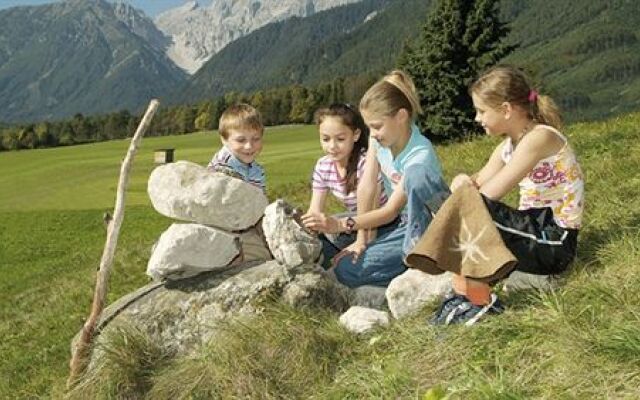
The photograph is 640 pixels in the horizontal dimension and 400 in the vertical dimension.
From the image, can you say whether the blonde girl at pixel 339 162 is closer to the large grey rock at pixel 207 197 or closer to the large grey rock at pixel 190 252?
the large grey rock at pixel 207 197

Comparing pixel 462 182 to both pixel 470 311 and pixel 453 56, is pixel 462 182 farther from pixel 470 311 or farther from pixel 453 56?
pixel 453 56

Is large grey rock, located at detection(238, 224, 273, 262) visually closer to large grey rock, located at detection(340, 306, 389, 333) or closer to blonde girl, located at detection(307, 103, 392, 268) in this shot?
blonde girl, located at detection(307, 103, 392, 268)

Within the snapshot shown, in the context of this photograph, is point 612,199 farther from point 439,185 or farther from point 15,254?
point 15,254

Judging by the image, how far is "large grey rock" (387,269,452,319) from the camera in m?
5.98

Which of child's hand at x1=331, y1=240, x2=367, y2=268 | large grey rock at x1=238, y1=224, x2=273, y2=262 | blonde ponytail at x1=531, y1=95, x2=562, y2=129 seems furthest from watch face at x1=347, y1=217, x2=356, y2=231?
blonde ponytail at x1=531, y1=95, x2=562, y2=129

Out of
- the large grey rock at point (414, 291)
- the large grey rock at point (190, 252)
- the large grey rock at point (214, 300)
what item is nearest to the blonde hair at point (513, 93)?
the large grey rock at point (414, 291)

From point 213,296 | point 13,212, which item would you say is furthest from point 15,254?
point 213,296

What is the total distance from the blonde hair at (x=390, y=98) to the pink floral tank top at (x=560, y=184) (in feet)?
4.43

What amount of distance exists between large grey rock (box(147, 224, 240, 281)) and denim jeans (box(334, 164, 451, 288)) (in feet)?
3.80

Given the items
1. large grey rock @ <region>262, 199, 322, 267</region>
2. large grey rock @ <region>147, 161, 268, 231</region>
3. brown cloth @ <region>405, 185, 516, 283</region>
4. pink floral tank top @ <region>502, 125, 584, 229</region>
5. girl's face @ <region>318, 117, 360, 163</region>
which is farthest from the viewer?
girl's face @ <region>318, 117, 360, 163</region>

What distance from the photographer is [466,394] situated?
3.96 m

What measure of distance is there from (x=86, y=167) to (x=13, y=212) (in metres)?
15.6

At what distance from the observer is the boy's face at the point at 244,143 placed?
7.50 metres

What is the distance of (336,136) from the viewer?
720 cm
